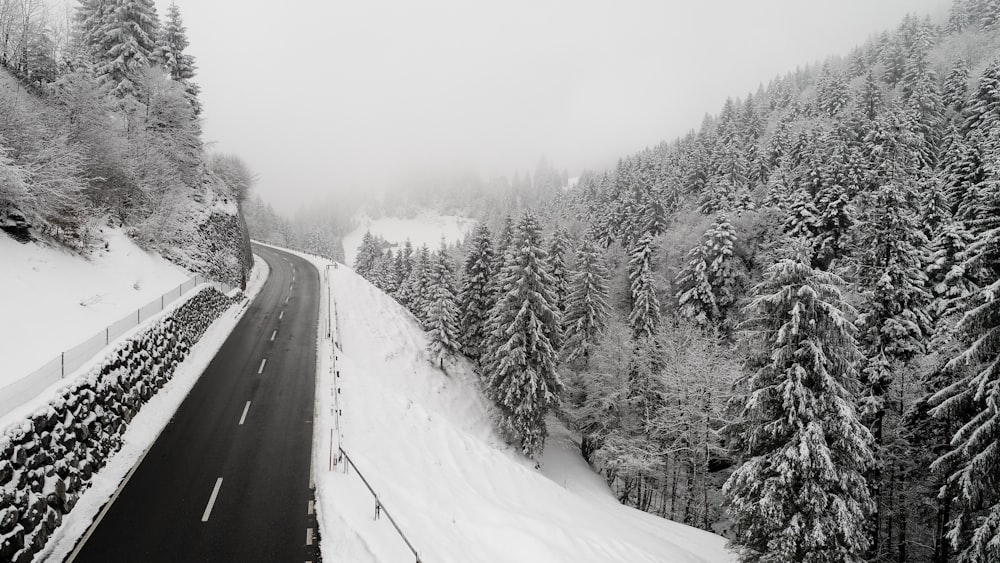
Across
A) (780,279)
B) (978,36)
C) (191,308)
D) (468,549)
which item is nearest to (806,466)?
(780,279)

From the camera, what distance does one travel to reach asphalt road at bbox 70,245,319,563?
32.0 feet

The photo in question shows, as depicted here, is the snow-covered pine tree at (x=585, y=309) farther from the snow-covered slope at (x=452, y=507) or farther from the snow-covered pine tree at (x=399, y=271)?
the snow-covered pine tree at (x=399, y=271)

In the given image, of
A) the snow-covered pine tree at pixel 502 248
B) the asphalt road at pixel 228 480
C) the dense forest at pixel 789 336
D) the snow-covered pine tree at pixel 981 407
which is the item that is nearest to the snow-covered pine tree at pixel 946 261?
the dense forest at pixel 789 336

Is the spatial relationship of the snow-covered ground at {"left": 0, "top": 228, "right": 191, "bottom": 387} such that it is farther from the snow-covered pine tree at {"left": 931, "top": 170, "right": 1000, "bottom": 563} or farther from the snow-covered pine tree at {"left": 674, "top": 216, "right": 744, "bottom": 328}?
the snow-covered pine tree at {"left": 674, "top": 216, "right": 744, "bottom": 328}

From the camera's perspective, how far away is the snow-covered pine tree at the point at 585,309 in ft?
122

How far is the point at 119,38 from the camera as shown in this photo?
3644 cm

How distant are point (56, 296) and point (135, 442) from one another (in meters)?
6.29

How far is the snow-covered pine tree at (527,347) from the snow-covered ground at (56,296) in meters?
19.3

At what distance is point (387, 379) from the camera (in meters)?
32.1

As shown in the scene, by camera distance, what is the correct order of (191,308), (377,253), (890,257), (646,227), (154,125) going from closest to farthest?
(890,257) < (191,308) < (154,125) < (646,227) < (377,253)

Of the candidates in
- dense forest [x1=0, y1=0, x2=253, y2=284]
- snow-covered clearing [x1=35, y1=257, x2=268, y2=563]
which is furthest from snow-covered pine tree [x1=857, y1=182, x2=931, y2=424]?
dense forest [x1=0, y1=0, x2=253, y2=284]

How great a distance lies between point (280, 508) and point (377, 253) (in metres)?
86.0

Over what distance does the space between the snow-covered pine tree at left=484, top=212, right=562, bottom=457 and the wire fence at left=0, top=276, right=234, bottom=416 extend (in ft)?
61.7

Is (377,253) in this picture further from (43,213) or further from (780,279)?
(780,279)
